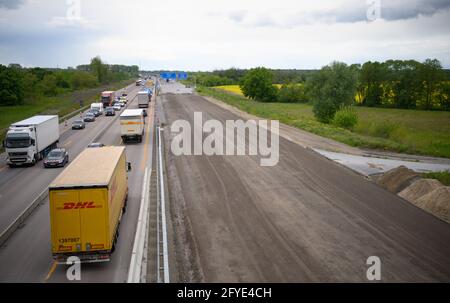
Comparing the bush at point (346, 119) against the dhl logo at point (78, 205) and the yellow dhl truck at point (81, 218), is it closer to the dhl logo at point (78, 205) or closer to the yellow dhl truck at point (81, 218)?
the yellow dhl truck at point (81, 218)

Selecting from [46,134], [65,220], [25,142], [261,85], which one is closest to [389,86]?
[261,85]

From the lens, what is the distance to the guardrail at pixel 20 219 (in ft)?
56.7

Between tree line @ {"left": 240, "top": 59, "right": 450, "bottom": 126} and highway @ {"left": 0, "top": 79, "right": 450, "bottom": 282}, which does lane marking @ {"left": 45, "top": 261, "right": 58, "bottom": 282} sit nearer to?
highway @ {"left": 0, "top": 79, "right": 450, "bottom": 282}

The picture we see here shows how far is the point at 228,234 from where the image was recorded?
58.2 feet

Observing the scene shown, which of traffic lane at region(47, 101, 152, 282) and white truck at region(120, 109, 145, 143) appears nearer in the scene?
traffic lane at region(47, 101, 152, 282)

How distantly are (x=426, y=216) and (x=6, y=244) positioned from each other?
757 inches

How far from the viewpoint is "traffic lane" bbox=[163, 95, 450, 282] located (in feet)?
47.5

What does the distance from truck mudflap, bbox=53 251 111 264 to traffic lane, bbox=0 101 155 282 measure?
0.39 meters

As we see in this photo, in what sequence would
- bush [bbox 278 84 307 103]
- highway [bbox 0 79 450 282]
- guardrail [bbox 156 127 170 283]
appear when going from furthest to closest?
bush [bbox 278 84 307 103] → highway [bbox 0 79 450 282] → guardrail [bbox 156 127 170 283]

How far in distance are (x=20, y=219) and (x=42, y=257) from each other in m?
4.39

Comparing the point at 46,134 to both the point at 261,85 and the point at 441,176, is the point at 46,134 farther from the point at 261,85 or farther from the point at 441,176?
the point at 261,85

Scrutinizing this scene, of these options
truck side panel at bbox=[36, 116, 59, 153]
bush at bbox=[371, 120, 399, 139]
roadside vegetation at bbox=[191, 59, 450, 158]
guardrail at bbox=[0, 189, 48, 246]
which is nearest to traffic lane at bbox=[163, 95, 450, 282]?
guardrail at bbox=[0, 189, 48, 246]

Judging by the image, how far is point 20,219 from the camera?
1920 centimetres

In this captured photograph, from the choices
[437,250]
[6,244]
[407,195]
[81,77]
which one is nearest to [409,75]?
[407,195]
